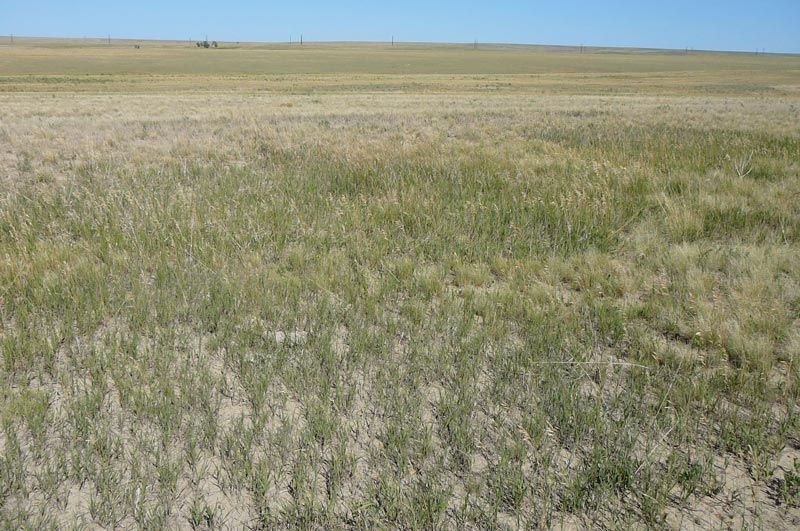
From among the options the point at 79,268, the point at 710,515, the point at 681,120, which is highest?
the point at 681,120

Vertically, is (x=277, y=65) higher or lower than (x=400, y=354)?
higher

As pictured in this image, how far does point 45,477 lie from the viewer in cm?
228

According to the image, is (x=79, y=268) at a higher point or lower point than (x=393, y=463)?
Result: higher

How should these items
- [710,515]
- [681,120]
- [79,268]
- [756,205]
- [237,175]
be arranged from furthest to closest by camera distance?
[681,120]
[237,175]
[756,205]
[79,268]
[710,515]

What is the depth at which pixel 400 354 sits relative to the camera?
3.38m

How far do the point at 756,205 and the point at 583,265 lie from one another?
132 inches

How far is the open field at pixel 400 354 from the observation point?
2287mm

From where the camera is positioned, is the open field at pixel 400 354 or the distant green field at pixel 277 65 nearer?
the open field at pixel 400 354

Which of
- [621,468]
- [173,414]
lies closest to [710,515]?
[621,468]

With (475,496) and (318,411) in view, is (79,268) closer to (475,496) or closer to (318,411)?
(318,411)

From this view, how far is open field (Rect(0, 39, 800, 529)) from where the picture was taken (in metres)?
2.29

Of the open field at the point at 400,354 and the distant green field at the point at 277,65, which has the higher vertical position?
the distant green field at the point at 277,65

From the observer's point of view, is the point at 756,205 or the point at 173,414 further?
the point at 756,205

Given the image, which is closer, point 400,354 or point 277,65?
point 400,354
